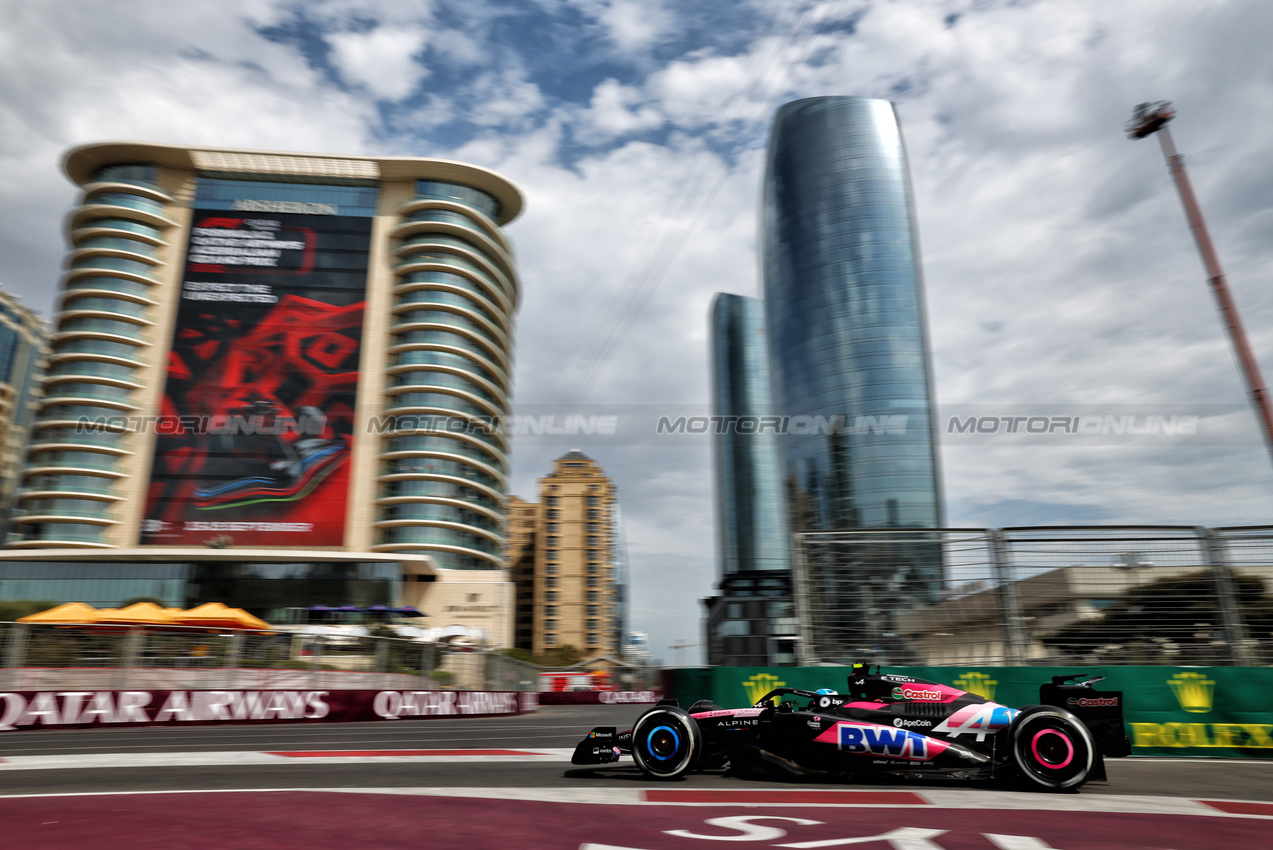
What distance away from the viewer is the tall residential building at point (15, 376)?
107 meters

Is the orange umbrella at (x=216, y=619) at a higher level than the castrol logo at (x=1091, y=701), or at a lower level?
higher

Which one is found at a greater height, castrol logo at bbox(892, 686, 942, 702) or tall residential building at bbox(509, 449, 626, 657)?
tall residential building at bbox(509, 449, 626, 657)

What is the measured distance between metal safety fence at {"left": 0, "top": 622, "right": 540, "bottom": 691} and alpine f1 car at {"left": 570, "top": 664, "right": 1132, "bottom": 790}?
42.2 ft

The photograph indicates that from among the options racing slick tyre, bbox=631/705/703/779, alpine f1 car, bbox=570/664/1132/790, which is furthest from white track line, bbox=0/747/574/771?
alpine f1 car, bbox=570/664/1132/790

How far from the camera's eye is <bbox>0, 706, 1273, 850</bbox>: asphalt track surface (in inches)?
197

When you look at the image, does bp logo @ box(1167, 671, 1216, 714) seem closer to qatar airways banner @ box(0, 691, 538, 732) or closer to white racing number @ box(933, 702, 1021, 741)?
white racing number @ box(933, 702, 1021, 741)

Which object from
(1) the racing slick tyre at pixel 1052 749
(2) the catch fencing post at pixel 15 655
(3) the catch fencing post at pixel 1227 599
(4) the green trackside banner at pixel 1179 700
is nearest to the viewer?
(1) the racing slick tyre at pixel 1052 749

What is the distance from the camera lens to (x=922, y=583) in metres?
12.0

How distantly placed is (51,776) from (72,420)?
224 feet

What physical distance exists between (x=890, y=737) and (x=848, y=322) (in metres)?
104

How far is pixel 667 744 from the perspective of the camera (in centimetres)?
819

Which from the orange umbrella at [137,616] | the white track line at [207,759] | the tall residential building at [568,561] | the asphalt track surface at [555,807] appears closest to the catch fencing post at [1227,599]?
the asphalt track surface at [555,807]

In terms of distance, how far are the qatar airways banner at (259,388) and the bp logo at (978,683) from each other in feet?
195

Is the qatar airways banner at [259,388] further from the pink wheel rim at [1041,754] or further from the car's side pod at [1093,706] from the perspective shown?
the pink wheel rim at [1041,754]
